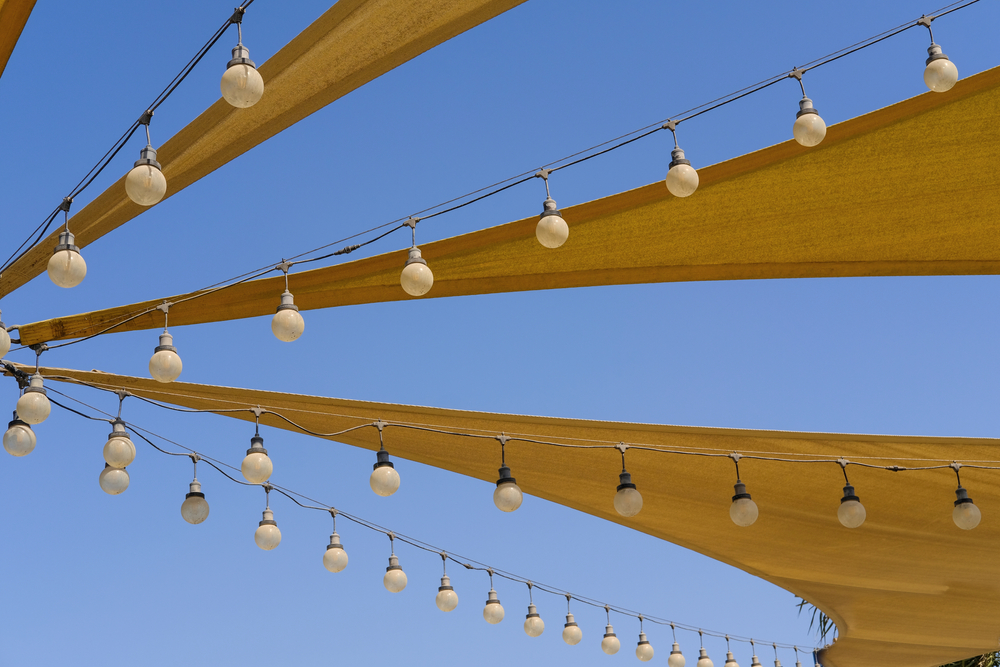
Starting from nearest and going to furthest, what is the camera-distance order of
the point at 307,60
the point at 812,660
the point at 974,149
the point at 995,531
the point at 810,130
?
the point at 307,60 < the point at 810,130 < the point at 974,149 < the point at 995,531 < the point at 812,660

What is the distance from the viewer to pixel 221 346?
1003 centimetres

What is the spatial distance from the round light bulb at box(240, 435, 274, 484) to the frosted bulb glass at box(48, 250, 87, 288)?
1.13 meters

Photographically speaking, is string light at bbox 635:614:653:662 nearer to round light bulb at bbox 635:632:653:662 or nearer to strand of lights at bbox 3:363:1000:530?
round light bulb at bbox 635:632:653:662

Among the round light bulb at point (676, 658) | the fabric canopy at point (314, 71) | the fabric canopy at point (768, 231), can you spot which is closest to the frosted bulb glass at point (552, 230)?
the fabric canopy at point (768, 231)

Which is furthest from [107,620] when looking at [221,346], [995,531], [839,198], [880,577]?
[839,198]

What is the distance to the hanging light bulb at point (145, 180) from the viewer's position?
2.80m

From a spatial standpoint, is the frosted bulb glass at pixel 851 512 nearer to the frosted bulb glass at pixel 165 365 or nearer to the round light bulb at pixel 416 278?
the round light bulb at pixel 416 278

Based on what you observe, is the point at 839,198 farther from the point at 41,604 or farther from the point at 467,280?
the point at 41,604

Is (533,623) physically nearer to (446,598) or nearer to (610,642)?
(610,642)

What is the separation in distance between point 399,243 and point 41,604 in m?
11.3

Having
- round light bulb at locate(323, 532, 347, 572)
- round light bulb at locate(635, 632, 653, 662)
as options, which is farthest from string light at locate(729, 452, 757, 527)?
round light bulb at locate(635, 632, 653, 662)

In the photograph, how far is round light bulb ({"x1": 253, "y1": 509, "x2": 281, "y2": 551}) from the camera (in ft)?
15.2

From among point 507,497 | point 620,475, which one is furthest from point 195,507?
point 620,475

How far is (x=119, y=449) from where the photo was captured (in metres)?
3.86
